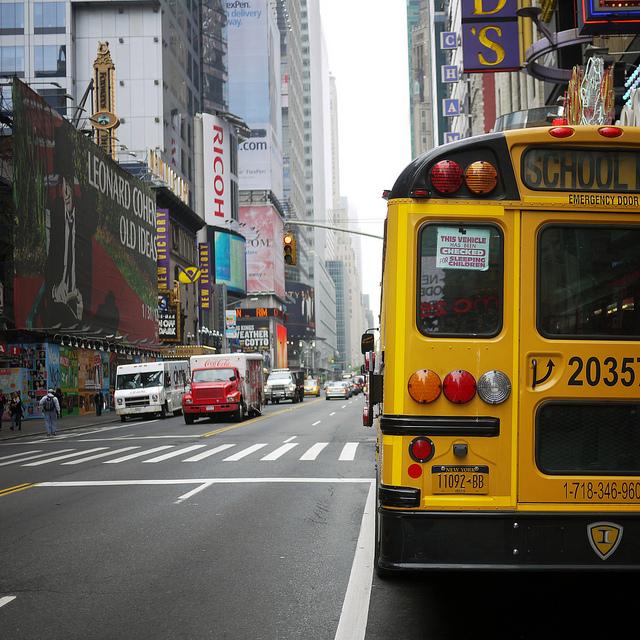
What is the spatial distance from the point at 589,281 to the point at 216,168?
10031 centimetres

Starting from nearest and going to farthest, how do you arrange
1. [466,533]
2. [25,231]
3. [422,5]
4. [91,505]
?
[466,533]
[91,505]
[25,231]
[422,5]

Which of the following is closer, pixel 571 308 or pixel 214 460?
pixel 571 308

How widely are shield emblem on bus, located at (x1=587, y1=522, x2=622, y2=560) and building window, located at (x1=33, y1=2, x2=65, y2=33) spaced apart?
286ft

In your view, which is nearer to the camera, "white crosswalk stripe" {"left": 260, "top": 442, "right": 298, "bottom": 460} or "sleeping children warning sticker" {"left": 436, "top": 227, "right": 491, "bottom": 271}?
"sleeping children warning sticker" {"left": 436, "top": 227, "right": 491, "bottom": 271}

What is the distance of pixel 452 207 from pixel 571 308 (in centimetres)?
96

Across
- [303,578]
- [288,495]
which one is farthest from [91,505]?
[303,578]

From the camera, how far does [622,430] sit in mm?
5426

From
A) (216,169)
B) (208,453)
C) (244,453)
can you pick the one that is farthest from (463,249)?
(216,169)

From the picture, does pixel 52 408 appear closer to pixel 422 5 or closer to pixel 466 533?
pixel 466 533

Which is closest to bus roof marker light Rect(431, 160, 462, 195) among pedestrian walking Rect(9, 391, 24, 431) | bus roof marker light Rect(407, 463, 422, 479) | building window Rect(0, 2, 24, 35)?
bus roof marker light Rect(407, 463, 422, 479)

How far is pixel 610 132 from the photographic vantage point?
550 cm

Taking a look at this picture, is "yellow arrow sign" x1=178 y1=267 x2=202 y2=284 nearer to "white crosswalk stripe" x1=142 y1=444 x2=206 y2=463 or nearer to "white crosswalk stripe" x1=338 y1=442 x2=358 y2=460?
"white crosswalk stripe" x1=142 y1=444 x2=206 y2=463

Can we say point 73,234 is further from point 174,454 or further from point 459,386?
point 459,386

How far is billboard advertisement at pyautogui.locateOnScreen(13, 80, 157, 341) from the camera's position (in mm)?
42094
